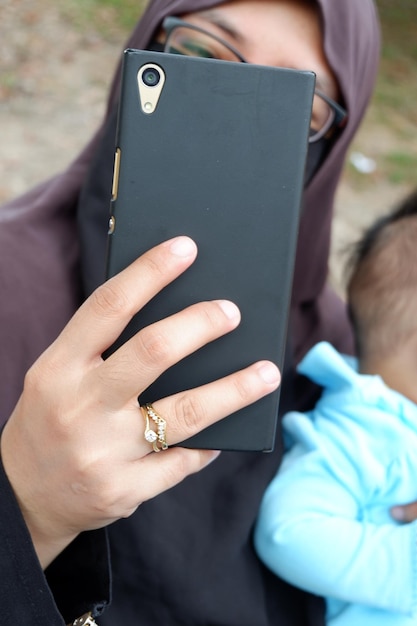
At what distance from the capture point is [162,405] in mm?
883

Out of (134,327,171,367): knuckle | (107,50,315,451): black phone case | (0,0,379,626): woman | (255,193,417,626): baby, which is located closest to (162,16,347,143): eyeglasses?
(0,0,379,626): woman

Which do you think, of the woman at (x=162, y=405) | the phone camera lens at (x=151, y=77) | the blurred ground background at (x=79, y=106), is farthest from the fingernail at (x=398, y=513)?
the blurred ground background at (x=79, y=106)

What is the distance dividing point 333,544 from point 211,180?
2.31ft

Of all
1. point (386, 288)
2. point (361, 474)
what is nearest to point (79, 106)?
point (386, 288)

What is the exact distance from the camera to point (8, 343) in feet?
4.33

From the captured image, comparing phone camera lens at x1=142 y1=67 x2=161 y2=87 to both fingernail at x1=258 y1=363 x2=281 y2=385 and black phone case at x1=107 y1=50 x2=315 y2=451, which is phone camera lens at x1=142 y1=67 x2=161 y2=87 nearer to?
black phone case at x1=107 y1=50 x2=315 y2=451

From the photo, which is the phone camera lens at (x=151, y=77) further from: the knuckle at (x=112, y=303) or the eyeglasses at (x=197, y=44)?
the eyeglasses at (x=197, y=44)

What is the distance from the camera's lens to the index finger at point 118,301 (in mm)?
836

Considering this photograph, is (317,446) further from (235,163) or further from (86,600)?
(235,163)

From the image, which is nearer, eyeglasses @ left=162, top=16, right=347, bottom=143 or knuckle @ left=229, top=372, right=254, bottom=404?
knuckle @ left=229, top=372, right=254, bottom=404

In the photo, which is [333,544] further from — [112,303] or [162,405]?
[112,303]

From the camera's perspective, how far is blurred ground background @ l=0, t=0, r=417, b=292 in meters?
4.36

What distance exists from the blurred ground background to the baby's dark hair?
2011 mm

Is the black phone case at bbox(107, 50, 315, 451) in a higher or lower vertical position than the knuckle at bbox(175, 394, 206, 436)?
higher
